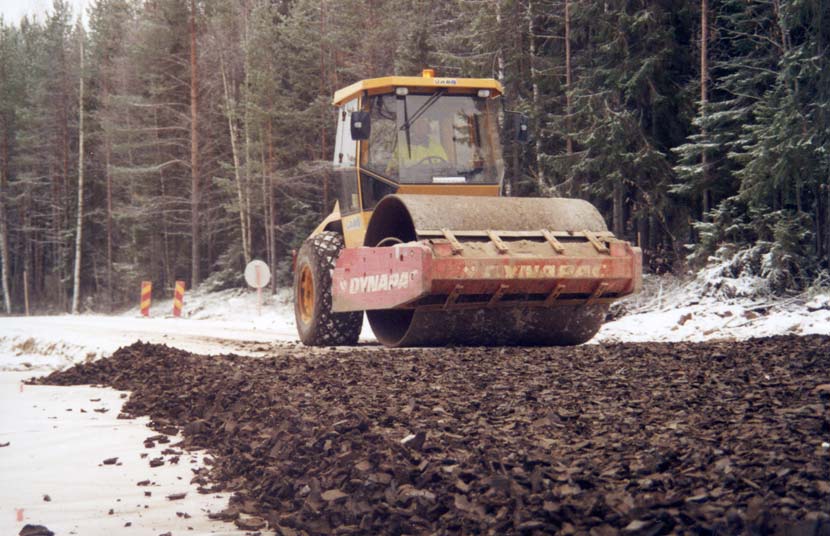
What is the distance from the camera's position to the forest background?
14398 mm

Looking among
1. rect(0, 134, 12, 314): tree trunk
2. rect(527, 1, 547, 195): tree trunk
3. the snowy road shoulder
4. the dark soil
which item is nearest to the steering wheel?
the dark soil

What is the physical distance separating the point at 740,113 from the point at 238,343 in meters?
9.45

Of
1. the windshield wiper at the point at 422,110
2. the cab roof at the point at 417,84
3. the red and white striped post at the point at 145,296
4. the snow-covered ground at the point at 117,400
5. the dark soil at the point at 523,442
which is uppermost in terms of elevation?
the cab roof at the point at 417,84

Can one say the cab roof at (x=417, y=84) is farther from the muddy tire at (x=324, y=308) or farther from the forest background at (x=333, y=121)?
the forest background at (x=333, y=121)

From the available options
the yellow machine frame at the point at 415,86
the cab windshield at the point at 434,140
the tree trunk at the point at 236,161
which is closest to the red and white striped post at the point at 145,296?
the tree trunk at the point at 236,161

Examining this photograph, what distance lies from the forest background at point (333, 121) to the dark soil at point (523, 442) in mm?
7473

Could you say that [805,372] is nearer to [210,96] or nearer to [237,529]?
[237,529]

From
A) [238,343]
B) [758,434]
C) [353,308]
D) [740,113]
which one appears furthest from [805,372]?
[740,113]

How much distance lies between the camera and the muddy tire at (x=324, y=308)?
447 inches

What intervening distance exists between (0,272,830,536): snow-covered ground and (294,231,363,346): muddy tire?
2.27 feet

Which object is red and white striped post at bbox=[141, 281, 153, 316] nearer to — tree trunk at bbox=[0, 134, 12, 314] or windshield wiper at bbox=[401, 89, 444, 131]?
windshield wiper at bbox=[401, 89, 444, 131]

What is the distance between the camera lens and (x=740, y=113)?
15.0 metres

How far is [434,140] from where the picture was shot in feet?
36.4

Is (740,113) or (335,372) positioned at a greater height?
(740,113)
